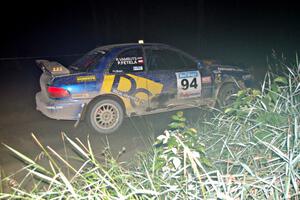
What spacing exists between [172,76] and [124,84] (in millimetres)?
991

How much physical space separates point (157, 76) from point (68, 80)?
1668mm

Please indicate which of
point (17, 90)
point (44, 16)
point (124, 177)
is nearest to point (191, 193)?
point (124, 177)

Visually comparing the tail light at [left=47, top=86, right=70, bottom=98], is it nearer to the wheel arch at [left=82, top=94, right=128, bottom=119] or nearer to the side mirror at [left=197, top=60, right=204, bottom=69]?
the wheel arch at [left=82, top=94, right=128, bottom=119]

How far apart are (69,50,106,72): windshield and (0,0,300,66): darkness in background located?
7872 mm

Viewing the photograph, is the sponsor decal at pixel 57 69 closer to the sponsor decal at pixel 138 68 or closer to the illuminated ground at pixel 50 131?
the illuminated ground at pixel 50 131

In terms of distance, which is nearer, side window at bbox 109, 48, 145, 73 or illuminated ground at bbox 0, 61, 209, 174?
illuminated ground at bbox 0, 61, 209, 174

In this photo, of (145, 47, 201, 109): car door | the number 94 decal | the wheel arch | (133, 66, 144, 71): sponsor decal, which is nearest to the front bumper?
the wheel arch

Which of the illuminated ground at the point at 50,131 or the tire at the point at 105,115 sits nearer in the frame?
the illuminated ground at the point at 50,131

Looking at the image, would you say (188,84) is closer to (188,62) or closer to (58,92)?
(188,62)

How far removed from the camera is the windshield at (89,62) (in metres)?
6.60

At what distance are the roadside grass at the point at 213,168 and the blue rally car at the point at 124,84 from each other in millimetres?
2003

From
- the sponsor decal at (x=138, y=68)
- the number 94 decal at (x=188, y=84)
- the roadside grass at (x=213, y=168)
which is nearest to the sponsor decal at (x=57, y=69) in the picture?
the sponsor decal at (x=138, y=68)

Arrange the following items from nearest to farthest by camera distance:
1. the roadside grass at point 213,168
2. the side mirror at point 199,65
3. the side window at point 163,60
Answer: the roadside grass at point 213,168, the side window at point 163,60, the side mirror at point 199,65

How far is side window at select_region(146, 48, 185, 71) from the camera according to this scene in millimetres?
6844
